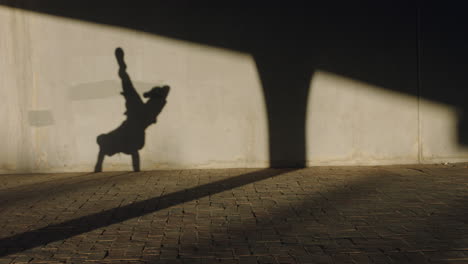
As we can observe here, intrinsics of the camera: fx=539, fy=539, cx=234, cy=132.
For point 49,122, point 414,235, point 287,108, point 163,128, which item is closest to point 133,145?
point 163,128

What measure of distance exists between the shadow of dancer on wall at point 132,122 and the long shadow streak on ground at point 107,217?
1900 mm

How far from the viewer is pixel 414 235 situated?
4977 mm

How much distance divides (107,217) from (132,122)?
348cm

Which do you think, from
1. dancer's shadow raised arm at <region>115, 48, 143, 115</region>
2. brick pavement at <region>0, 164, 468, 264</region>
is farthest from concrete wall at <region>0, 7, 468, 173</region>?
brick pavement at <region>0, 164, 468, 264</region>

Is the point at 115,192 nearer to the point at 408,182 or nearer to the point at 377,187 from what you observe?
the point at 377,187

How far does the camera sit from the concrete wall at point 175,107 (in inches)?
358

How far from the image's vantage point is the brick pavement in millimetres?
4562

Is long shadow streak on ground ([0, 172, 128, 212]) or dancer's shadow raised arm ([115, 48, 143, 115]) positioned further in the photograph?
dancer's shadow raised arm ([115, 48, 143, 115])

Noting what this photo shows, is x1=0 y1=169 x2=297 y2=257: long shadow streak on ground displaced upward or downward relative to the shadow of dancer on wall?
downward

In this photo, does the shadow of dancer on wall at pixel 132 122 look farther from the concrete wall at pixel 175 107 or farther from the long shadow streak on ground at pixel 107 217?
the long shadow streak on ground at pixel 107 217

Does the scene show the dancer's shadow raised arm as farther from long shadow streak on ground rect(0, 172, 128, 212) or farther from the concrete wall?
long shadow streak on ground rect(0, 172, 128, 212)

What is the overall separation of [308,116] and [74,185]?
405cm

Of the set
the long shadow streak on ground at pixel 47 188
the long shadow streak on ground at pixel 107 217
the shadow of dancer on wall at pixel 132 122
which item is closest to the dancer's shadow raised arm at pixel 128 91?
the shadow of dancer on wall at pixel 132 122

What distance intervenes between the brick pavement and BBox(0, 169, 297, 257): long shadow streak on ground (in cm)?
1
